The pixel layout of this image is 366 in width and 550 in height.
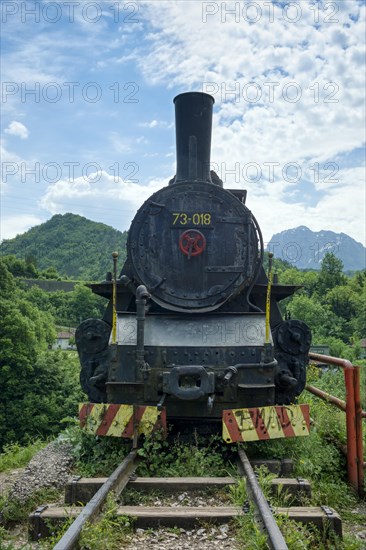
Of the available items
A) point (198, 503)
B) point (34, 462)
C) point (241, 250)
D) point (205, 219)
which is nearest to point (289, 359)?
point (241, 250)

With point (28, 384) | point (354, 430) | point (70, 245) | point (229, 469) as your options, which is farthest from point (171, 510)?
point (70, 245)

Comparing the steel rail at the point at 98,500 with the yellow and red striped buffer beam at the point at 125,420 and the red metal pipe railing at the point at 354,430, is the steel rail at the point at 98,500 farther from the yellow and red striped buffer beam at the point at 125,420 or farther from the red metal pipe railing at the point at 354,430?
the red metal pipe railing at the point at 354,430

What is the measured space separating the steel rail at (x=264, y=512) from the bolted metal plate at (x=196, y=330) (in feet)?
4.48

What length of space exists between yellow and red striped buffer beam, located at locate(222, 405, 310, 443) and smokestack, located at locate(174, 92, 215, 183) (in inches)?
123

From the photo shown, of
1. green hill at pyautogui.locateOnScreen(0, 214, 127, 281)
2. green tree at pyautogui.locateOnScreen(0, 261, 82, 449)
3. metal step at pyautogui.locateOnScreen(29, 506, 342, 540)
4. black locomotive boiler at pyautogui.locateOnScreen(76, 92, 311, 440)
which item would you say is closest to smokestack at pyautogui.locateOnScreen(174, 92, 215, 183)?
black locomotive boiler at pyautogui.locateOnScreen(76, 92, 311, 440)

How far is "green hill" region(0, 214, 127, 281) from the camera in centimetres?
11288

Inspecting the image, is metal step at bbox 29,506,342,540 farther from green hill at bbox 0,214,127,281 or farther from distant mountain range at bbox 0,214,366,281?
green hill at bbox 0,214,127,281

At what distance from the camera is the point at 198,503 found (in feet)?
13.1

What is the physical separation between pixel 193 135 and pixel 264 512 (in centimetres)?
489

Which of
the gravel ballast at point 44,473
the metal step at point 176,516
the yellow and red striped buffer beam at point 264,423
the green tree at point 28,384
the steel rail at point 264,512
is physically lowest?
the green tree at point 28,384

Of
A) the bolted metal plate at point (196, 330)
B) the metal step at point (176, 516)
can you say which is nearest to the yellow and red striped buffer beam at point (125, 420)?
the bolted metal plate at point (196, 330)

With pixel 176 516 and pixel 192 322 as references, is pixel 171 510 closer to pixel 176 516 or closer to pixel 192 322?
pixel 176 516

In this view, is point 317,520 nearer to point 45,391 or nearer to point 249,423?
point 249,423

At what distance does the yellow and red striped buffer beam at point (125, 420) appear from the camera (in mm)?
5027
